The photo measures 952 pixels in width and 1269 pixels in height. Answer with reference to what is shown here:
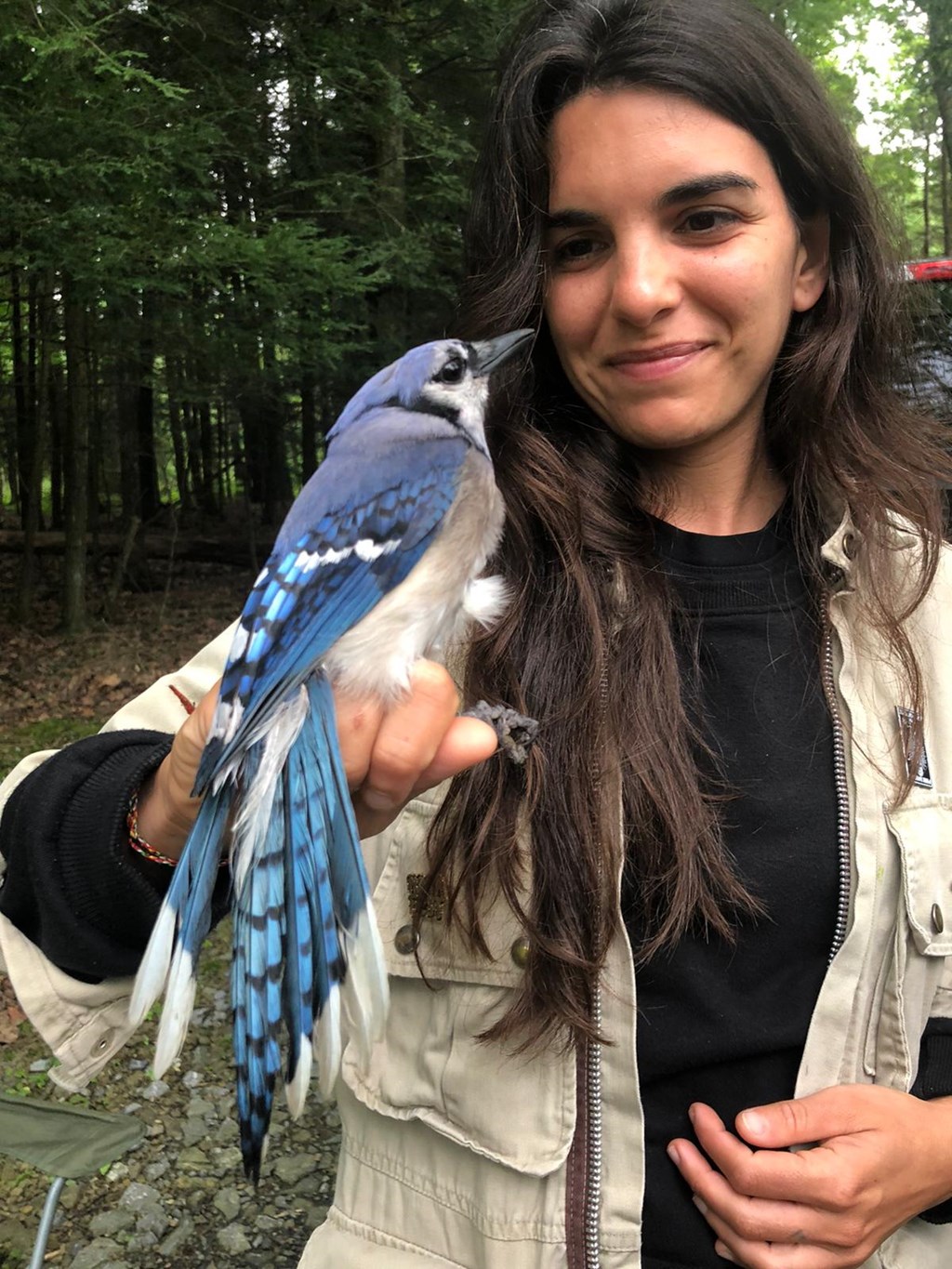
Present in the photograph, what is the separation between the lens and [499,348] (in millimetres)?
1739

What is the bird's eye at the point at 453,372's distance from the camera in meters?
1.80

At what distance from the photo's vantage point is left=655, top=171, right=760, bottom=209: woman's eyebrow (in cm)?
156

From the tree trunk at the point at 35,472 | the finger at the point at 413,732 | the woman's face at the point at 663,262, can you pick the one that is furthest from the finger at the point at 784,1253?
the tree trunk at the point at 35,472

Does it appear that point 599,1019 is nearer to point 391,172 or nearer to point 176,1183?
point 176,1183

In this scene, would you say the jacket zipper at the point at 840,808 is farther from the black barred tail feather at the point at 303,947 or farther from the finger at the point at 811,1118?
the black barred tail feather at the point at 303,947

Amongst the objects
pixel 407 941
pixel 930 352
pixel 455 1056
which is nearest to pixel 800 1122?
pixel 455 1056

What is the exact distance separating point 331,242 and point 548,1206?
238 inches

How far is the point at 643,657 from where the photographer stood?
1.67 metres

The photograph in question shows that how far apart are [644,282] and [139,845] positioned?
1183mm

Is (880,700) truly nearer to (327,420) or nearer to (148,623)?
(148,623)

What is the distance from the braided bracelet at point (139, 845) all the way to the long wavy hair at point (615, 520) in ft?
1.34

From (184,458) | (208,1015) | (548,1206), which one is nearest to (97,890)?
(548,1206)

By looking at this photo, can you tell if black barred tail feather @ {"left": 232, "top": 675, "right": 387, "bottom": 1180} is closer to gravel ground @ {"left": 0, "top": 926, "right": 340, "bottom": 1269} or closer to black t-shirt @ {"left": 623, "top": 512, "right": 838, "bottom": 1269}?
black t-shirt @ {"left": 623, "top": 512, "right": 838, "bottom": 1269}

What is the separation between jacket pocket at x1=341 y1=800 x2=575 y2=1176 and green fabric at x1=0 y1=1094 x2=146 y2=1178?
35.8 inches
